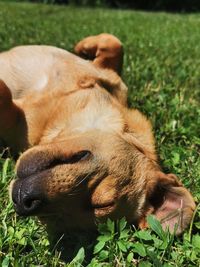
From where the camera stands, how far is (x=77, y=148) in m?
2.84

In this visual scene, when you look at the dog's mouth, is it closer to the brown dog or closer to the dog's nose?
the brown dog

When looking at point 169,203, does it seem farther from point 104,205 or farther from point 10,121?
point 10,121

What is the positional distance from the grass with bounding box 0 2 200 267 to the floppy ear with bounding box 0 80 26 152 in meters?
0.16

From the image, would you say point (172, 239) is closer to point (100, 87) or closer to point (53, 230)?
point (53, 230)

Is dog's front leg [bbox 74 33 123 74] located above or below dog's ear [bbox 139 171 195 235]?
above

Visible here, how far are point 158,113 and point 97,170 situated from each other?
184 cm

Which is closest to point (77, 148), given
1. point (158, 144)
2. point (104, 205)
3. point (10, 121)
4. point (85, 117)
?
point (104, 205)

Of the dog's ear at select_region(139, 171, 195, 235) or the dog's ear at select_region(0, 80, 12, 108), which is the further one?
the dog's ear at select_region(0, 80, 12, 108)

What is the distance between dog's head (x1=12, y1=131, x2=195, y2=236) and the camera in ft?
8.43

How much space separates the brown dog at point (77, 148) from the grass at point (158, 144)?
14 centimetres

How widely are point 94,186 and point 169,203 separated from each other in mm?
566

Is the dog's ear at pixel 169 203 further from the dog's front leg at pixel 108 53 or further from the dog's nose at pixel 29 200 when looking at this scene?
the dog's front leg at pixel 108 53

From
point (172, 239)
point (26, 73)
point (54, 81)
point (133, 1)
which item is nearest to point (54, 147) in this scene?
point (172, 239)

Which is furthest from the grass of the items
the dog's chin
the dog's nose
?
the dog's nose
